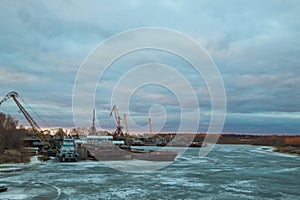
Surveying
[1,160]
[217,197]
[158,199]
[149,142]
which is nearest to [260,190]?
[217,197]

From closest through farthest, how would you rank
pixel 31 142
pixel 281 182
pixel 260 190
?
pixel 260 190 < pixel 281 182 < pixel 31 142

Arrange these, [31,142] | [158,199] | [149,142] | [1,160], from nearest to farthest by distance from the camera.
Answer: [158,199] < [1,160] < [31,142] < [149,142]

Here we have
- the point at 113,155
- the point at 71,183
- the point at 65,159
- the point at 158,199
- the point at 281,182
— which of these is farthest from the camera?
the point at 113,155

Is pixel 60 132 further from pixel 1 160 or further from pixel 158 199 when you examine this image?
pixel 158 199

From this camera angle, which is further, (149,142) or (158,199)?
(149,142)

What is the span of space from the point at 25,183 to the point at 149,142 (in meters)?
81.6

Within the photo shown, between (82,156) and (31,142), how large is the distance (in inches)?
1163

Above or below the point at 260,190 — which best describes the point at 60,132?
above

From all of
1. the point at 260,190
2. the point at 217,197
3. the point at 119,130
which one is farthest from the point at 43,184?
the point at 119,130

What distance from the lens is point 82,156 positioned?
37031mm

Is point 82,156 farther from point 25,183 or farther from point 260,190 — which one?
point 260,190

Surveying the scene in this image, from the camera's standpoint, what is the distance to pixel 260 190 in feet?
52.1

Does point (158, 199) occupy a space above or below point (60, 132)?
below

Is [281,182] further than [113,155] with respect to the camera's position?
No
